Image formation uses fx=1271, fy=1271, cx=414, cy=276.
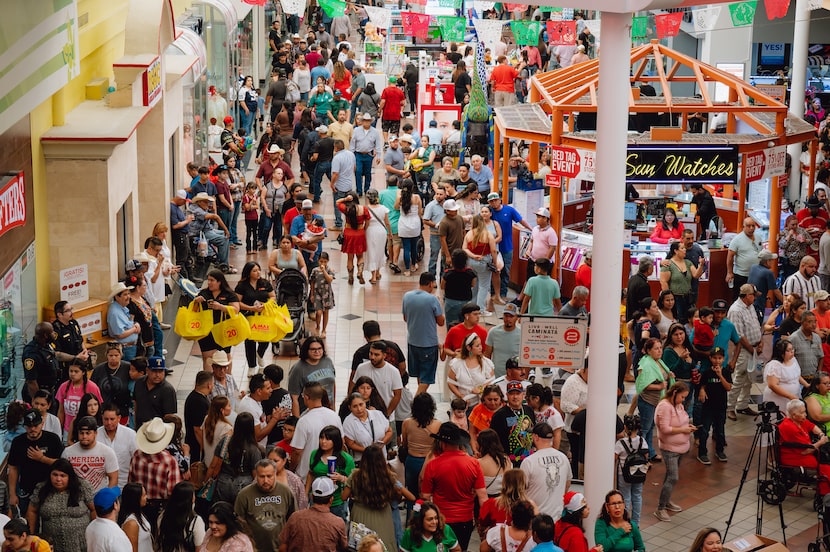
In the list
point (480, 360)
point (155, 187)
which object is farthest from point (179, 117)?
point (480, 360)

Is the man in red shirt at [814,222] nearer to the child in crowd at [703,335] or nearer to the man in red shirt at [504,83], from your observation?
the child in crowd at [703,335]

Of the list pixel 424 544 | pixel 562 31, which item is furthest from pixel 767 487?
pixel 562 31

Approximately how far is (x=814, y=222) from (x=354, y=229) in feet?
21.9

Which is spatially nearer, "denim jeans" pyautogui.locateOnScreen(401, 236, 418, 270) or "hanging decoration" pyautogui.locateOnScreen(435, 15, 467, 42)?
"denim jeans" pyautogui.locateOnScreen(401, 236, 418, 270)

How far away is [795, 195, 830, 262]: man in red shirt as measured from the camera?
18.1m

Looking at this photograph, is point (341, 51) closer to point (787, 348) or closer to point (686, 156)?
point (686, 156)

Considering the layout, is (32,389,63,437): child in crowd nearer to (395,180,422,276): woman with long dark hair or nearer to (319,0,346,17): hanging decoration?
(395,180,422,276): woman with long dark hair

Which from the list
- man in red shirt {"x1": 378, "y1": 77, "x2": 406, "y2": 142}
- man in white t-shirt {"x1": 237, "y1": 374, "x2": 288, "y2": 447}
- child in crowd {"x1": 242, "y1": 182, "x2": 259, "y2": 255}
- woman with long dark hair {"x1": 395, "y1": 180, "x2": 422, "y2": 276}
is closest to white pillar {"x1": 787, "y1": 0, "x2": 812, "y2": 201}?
man in red shirt {"x1": 378, "y1": 77, "x2": 406, "y2": 142}

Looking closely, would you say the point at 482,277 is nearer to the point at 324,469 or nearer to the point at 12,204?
the point at 12,204

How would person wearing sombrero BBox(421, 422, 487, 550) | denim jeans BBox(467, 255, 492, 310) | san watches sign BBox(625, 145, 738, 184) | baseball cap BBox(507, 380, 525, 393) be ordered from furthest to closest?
1. denim jeans BBox(467, 255, 492, 310)
2. san watches sign BBox(625, 145, 738, 184)
3. baseball cap BBox(507, 380, 525, 393)
4. person wearing sombrero BBox(421, 422, 487, 550)

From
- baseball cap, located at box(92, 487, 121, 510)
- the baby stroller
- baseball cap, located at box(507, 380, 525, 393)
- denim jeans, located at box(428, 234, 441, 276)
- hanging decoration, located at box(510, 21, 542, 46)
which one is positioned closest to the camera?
baseball cap, located at box(92, 487, 121, 510)

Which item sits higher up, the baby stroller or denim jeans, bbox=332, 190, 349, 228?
denim jeans, bbox=332, 190, 349, 228

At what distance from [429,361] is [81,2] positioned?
606cm

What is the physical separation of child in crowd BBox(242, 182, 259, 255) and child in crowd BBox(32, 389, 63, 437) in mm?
9631
